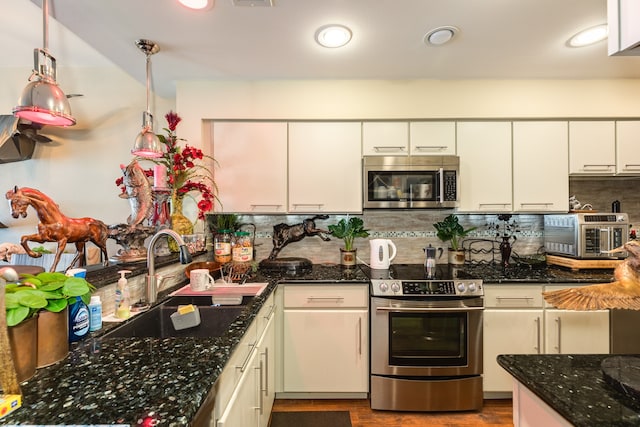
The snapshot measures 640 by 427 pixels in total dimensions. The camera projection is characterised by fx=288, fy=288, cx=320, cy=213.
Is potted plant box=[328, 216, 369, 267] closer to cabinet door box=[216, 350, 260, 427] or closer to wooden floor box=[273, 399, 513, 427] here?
wooden floor box=[273, 399, 513, 427]

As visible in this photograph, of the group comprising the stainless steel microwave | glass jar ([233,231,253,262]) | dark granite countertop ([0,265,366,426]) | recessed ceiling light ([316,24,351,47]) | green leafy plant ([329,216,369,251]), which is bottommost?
dark granite countertop ([0,265,366,426])

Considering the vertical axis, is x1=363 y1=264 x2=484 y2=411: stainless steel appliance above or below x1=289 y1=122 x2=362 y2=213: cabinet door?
below

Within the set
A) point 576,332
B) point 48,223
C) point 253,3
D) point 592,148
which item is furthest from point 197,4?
point 576,332

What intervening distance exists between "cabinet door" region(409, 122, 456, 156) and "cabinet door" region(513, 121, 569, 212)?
1.71 feet

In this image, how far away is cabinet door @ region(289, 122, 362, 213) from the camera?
93.7 inches

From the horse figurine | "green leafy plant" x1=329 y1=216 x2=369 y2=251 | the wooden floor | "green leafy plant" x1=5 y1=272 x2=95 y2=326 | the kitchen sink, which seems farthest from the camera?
"green leafy plant" x1=329 y1=216 x2=369 y2=251

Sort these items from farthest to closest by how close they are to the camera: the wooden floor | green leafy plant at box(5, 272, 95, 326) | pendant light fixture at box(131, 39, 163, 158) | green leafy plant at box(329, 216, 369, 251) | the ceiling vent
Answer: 1. green leafy plant at box(329, 216, 369, 251)
2. the wooden floor
3. pendant light fixture at box(131, 39, 163, 158)
4. the ceiling vent
5. green leafy plant at box(5, 272, 95, 326)

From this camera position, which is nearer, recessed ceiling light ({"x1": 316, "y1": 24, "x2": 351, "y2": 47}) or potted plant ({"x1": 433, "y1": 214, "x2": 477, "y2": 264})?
recessed ceiling light ({"x1": 316, "y1": 24, "x2": 351, "y2": 47})

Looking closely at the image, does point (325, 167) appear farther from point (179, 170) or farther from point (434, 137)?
point (179, 170)

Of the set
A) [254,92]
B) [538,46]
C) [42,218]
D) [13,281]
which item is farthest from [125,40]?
[538,46]

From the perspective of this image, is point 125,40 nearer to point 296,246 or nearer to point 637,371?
point 296,246

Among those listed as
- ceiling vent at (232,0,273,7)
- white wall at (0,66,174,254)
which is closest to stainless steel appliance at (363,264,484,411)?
ceiling vent at (232,0,273,7)

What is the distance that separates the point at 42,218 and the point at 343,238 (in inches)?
76.1

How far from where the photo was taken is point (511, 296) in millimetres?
2045
